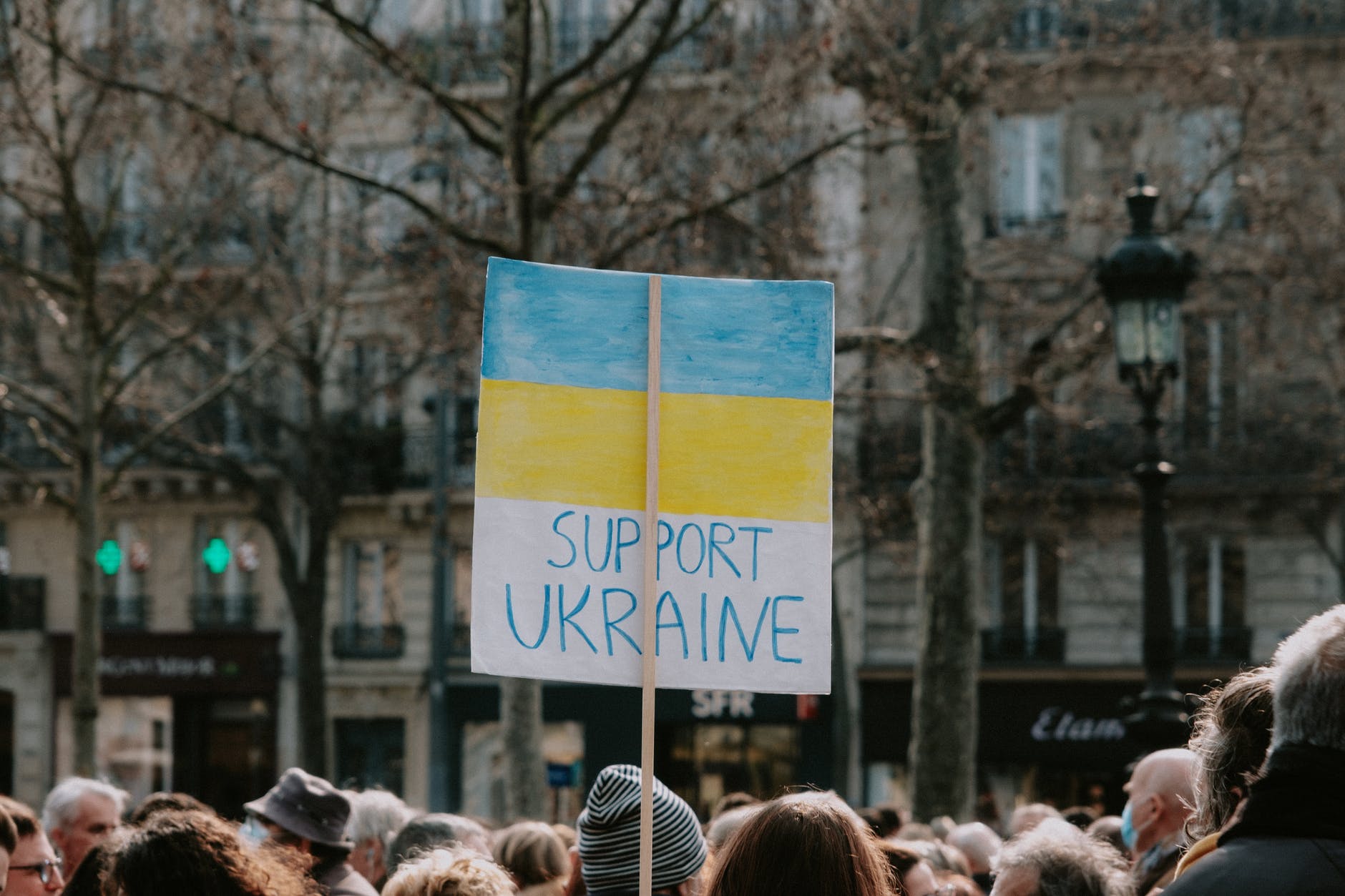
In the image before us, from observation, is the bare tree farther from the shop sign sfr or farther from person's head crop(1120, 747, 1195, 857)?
the shop sign sfr

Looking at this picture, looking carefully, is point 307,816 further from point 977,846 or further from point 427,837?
point 977,846

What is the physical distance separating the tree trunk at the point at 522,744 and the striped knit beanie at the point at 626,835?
8.66 m

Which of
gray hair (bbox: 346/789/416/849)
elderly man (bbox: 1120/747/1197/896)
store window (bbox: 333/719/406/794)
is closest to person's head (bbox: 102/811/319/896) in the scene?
elderly man (bbox: 1120/747/1197/896)

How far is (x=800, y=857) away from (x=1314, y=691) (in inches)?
37.9

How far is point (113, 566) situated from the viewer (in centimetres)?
1736

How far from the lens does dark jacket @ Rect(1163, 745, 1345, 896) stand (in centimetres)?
225

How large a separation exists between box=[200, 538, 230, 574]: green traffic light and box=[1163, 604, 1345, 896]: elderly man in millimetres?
16846

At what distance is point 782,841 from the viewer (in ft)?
9.76

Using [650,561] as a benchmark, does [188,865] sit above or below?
below

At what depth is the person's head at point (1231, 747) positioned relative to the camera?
3.21 m

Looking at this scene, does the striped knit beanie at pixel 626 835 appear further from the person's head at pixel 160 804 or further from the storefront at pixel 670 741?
the storefront at pixel 670 741

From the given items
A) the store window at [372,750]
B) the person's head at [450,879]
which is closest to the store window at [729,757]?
the store window at [372,750]

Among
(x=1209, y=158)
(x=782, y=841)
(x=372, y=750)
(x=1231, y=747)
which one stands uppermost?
(x=1209, y=158)

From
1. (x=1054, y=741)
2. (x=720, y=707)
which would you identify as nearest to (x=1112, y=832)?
(x=1054, y=741)
